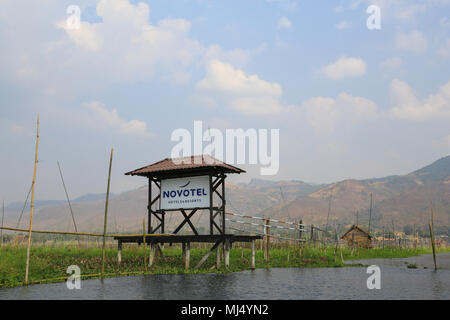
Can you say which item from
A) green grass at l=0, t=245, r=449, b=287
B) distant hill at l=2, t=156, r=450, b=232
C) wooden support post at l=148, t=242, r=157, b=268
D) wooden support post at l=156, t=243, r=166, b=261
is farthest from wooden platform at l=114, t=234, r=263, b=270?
distant hill at l=2, t=156, r=450, b=232

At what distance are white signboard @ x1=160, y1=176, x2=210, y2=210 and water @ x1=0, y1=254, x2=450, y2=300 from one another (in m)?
4.66

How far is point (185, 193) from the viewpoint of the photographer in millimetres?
23297

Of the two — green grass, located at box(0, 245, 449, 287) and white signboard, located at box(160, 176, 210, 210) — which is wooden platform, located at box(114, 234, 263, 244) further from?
white signboard, located at box(160, 176, 210, 210)

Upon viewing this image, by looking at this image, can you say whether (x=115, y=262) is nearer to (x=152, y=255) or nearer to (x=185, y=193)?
(x=152, y=255)

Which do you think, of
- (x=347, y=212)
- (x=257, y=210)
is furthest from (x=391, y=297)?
(x=257, y=210)

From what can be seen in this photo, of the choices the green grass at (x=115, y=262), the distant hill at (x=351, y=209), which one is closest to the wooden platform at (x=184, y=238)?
the green grass at (x=115, y=262)

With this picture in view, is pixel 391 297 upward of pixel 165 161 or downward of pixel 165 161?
downward

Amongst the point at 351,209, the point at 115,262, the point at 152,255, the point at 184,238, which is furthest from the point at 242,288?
the point at 351,209

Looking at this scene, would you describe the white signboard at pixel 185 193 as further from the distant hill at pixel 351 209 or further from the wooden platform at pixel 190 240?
the distant hill at pixel 351 209

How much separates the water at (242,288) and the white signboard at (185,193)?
4.66m

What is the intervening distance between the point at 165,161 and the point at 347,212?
128928mm
